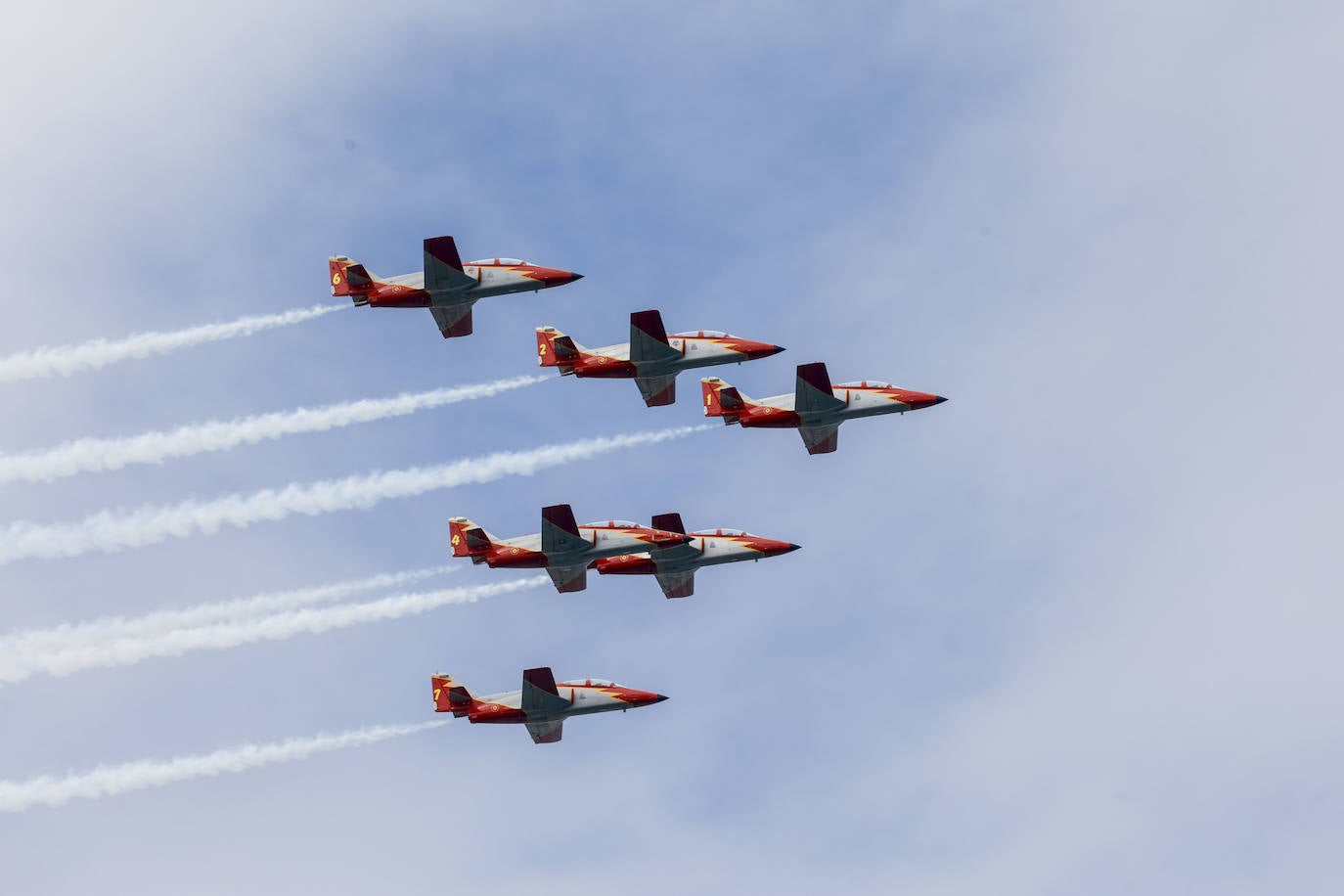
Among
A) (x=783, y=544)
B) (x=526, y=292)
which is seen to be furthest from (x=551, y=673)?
(x=526, y=292)

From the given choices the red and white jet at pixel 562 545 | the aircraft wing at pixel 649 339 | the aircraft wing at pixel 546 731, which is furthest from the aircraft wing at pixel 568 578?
the aircraft wing at pixel 649 339

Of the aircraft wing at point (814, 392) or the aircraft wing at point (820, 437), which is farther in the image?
the aircraft wing at point (820, 437)

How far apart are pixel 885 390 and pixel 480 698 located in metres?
38.3

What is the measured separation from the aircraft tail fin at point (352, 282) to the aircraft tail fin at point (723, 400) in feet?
81.3

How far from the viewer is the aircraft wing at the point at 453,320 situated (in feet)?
420

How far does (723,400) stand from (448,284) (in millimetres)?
21079

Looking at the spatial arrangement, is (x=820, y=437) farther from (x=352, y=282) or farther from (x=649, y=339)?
(x=352, y=282)

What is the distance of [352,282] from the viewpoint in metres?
127

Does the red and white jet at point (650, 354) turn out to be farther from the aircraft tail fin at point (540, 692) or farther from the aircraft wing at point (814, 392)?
the aircraft tail fin at point (540, 692)

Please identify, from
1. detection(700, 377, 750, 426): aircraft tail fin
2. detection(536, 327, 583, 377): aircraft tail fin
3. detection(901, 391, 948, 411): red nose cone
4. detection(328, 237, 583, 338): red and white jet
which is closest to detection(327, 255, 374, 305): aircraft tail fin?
detection(328, 237, 583, 338): red and white jet

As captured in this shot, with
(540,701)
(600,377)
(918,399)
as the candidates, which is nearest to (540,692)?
(540,701)

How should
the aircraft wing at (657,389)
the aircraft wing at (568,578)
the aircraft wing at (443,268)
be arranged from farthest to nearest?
the aircraft wing at (568,578), the aircraft wing at (657,389), the aircraft wing at (443,268)

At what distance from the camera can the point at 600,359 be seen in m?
127

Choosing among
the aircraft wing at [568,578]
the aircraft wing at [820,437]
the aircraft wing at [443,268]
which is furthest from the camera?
the aircraft wing at [820,437]
